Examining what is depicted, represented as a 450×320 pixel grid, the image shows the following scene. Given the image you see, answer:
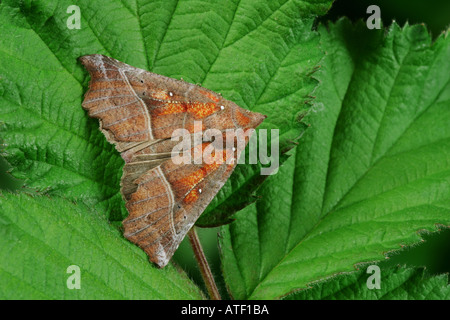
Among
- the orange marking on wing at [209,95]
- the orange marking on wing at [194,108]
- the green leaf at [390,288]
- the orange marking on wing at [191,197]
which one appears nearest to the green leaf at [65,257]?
the orange marking on wing at [191,197]

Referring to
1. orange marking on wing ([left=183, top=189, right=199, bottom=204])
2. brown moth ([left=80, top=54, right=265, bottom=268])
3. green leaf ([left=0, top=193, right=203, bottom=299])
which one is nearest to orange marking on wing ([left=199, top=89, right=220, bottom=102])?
brown moth ([left=80, top=54, right=265, bottom=268])

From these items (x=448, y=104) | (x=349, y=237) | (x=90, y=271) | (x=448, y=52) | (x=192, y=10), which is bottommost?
(x=349, y=237)

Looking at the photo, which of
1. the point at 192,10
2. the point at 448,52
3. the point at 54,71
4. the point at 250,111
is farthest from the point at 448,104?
the point at 54,71

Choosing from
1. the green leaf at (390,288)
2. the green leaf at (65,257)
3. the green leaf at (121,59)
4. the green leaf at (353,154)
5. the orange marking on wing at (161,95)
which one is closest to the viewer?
the green leaf at (65,257)

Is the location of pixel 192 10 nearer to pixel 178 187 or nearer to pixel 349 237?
pixel 178 187

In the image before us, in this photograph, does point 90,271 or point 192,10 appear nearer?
point 90,271

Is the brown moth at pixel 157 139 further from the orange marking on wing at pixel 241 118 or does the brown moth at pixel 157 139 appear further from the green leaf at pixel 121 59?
the green leaf at pixel 121 59

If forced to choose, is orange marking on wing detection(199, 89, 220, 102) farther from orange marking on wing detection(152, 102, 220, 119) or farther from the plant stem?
the plant stem
